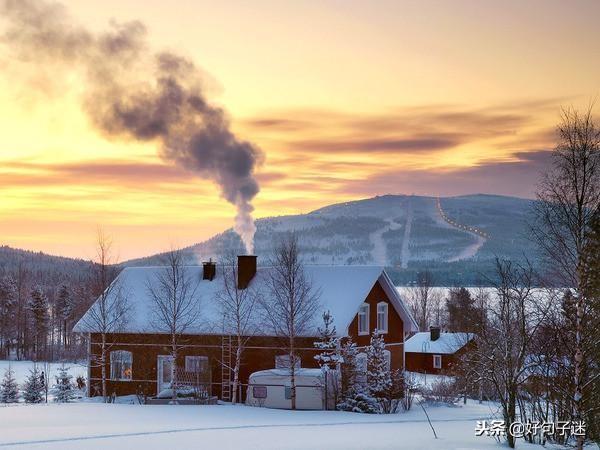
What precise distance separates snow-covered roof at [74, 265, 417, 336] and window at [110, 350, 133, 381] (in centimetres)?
124

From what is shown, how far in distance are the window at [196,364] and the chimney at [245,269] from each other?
4.20m

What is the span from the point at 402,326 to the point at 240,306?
10150mm

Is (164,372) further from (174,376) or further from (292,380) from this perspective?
(292,380)

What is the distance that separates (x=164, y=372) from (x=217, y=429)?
17.2 metres

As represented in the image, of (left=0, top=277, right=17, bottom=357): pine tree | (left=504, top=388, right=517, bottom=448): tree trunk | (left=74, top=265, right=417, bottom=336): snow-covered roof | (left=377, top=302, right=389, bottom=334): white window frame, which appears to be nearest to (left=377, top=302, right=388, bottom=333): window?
(left=377, top=302, right=389, bottom=334): white window frame

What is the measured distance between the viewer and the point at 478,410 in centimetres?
3862

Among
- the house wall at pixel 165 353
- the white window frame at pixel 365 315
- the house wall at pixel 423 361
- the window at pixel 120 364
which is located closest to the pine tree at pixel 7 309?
the house wall at pixel 423 361

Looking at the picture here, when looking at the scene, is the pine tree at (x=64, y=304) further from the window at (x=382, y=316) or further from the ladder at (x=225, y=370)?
the ladder at (x=225, y=370)

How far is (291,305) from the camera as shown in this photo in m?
35.9

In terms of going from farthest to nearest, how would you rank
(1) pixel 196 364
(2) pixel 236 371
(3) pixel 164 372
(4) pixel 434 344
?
1. (4) pixel 434 344
2. (3) pixel 164 372
3. (1) pixel 196 364
4. (2) pixel 236 371

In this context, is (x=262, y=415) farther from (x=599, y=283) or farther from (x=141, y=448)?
(x=599, y=283)

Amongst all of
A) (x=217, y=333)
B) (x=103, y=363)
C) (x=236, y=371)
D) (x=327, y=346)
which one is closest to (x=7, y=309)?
(x=103, y=363)

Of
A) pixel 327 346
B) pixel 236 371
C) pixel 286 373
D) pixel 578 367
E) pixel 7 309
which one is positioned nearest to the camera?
pixel 578 367

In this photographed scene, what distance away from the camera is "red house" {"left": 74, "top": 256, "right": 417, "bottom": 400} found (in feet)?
126
